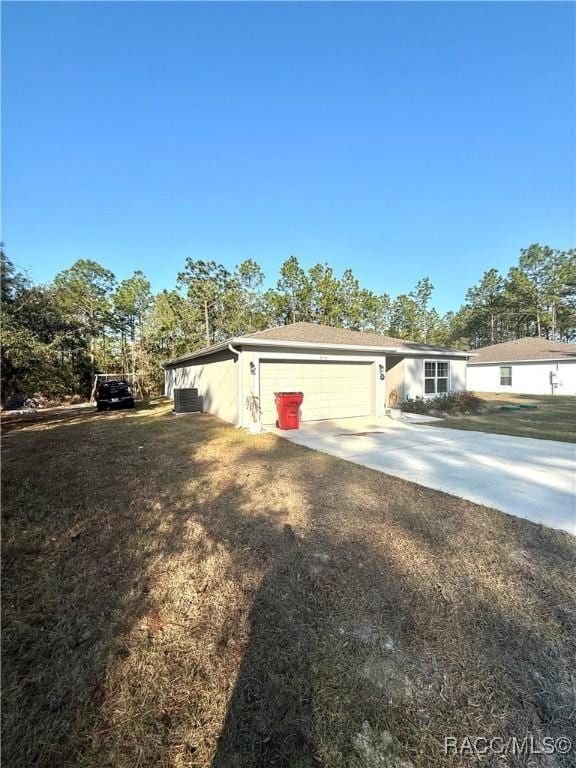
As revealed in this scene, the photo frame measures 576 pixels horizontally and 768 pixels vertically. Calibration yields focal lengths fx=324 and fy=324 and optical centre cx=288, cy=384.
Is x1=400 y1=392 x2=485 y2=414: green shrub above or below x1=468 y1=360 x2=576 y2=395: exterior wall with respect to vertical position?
below

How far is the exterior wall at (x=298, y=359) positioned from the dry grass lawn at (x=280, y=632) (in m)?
5.69

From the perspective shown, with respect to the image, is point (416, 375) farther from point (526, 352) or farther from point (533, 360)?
point (526, 352)

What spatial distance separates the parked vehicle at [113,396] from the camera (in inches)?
597

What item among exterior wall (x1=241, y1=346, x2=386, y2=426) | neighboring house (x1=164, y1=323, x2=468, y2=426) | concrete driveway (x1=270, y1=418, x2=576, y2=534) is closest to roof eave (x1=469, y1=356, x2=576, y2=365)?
neighboring house (x1=164, y1=323, x2=468, y2=426)

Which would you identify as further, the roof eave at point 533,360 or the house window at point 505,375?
the house window at point 505,375

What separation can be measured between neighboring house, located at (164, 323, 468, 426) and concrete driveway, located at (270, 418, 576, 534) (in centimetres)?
159

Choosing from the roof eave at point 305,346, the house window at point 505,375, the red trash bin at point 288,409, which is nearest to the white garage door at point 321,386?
the roof eave at point 305,346

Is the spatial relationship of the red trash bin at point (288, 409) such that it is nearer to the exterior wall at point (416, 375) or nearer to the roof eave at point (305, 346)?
the roof eave at point (305, 346)

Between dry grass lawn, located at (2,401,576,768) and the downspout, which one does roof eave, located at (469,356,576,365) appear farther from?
dry grass lawn, located at (2,401,576,768)

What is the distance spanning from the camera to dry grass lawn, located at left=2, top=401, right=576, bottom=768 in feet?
4.89

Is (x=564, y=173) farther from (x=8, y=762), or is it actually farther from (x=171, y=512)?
(x=8, y=762)

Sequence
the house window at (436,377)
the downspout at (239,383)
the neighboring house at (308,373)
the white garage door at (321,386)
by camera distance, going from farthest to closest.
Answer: the house window at (436,377) → the white garage door at (321,386) → the neighboring house at (308,373) → the downspout at (239,383)

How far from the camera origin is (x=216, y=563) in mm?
2758

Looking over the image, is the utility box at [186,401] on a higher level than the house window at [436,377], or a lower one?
lower
